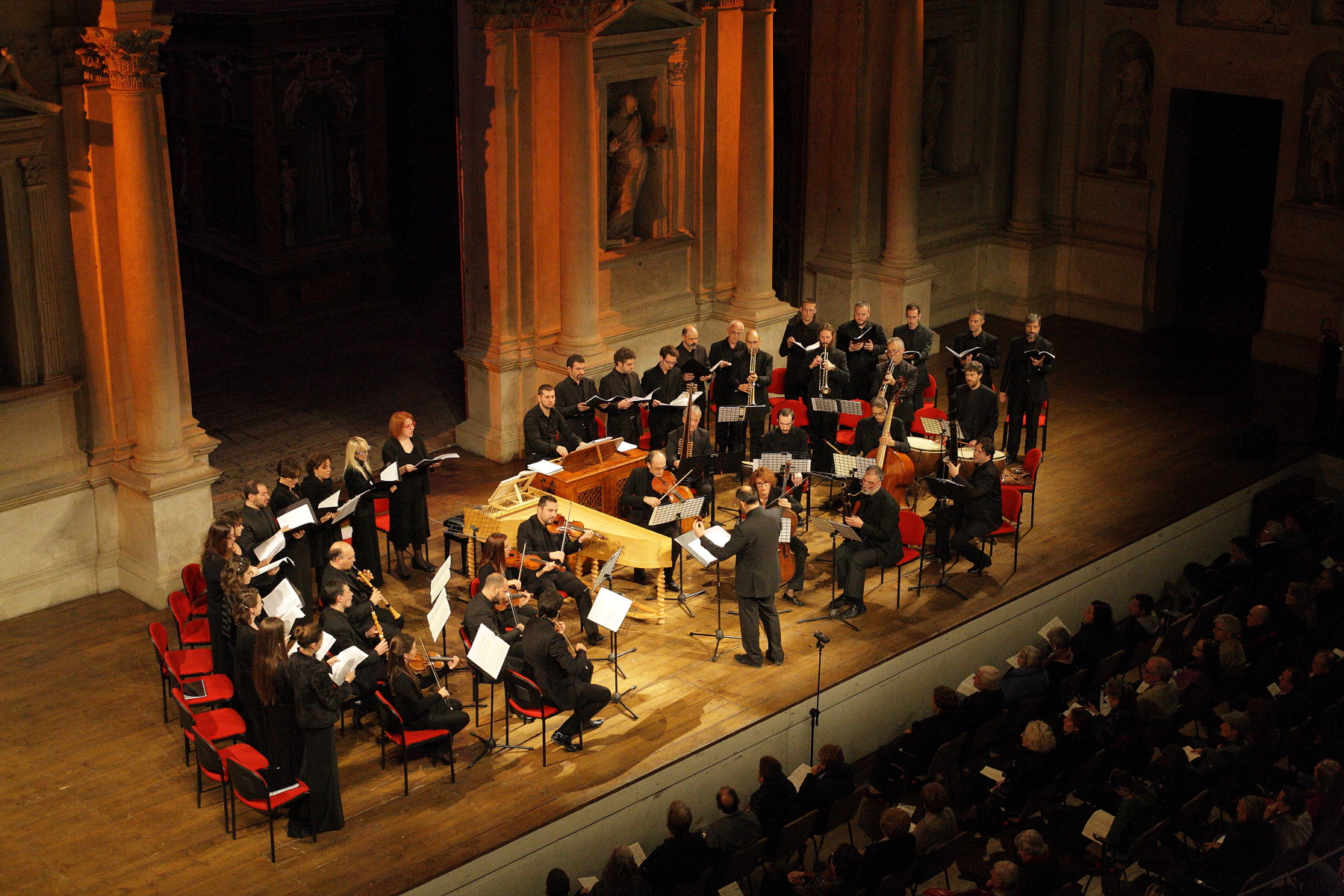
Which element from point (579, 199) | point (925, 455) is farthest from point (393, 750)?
point (579, 199)

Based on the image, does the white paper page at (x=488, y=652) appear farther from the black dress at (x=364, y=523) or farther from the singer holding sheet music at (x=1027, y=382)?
the singer holding sheet music at (x=1027, y=382)

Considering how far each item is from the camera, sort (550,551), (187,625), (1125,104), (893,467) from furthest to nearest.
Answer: (1125,104) < (893,467) < (550,551) < (187,625)

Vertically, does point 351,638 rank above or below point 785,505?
below

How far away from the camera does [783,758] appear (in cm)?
1046

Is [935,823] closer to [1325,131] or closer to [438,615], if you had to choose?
[438,615]

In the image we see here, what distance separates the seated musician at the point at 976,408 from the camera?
13.3 meters

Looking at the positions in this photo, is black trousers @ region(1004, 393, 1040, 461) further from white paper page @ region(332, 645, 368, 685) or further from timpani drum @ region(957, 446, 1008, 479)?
white paper page @ region(332, 645, 368, 685)

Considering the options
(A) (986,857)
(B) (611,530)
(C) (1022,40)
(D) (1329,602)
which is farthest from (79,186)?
(C) (1022,40)

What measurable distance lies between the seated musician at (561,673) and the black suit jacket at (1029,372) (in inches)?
219

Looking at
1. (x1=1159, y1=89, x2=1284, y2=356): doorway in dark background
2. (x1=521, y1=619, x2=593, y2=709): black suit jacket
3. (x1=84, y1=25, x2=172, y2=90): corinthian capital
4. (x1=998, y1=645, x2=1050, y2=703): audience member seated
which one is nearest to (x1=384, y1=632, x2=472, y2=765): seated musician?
(x1=521, y1=619, x2=593, y2=709): black suit jacket

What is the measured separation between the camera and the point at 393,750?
10.3m

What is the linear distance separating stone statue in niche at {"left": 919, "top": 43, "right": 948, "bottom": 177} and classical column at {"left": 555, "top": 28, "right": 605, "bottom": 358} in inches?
190

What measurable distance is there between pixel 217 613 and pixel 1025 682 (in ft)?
16.9

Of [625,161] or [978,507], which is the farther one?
[625,161]
